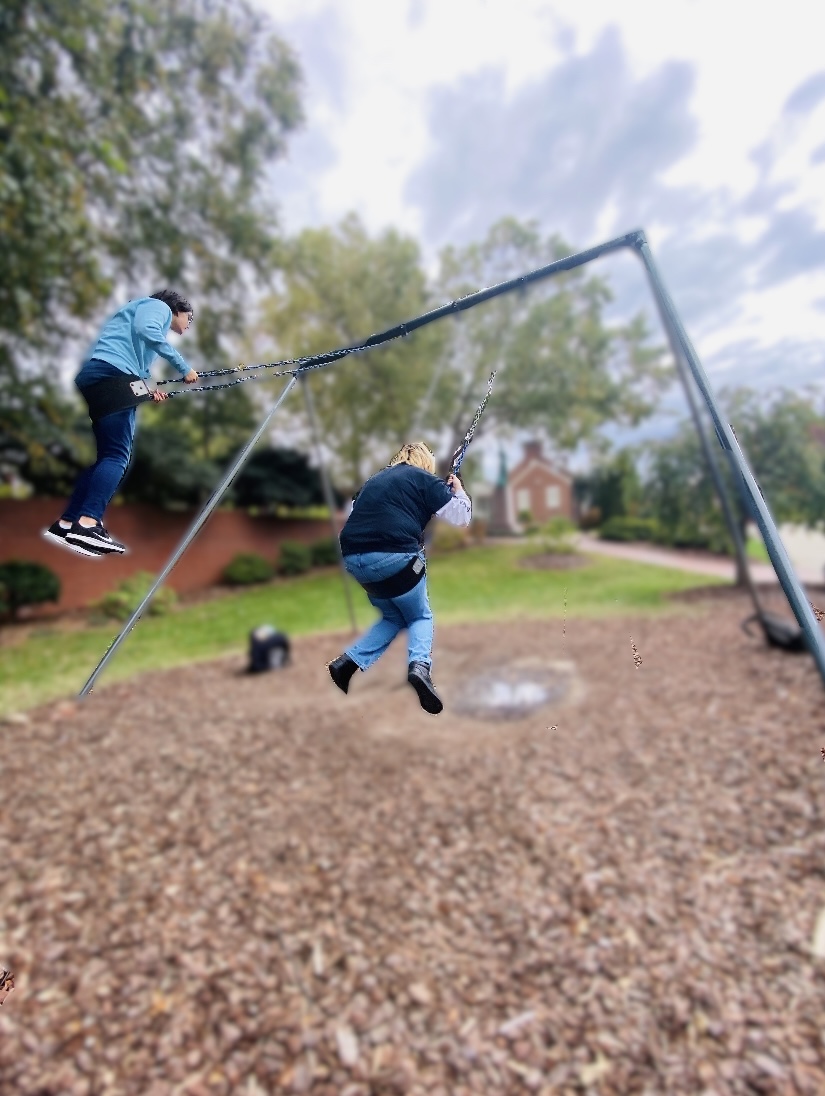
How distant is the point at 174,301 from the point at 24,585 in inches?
1131

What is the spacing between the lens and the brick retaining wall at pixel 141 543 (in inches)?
905

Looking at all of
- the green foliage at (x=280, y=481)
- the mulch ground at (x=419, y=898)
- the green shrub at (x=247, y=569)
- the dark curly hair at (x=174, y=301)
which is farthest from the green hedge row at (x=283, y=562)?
the dark curly hair at (x=174, y=301)

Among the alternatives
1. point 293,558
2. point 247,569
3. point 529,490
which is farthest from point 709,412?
point 293,558

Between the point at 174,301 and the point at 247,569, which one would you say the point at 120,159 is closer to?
the point at 174,301

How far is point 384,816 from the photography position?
15.2 m

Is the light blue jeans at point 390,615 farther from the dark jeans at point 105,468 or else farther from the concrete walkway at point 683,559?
the concrete walkway at point 683,559

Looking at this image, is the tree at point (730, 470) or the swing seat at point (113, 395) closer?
the swing seat at point (113, 395)

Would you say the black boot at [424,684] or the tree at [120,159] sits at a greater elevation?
the tree at [120,159]

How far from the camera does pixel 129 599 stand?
81.2 ft

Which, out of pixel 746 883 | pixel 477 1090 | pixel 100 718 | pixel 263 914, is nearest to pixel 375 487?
pixel 477 1090

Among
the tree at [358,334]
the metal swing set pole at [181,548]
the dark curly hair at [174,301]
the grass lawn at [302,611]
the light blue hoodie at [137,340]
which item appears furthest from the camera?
the grass lawn at [302,611]

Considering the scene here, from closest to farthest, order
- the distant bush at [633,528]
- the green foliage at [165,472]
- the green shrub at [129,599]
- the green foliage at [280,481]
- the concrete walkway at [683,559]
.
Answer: the green foliage at [280,481], the green foliage at [165,472], the green shrub at [129,599], the distant bush at [633,528], the concrete walkway at [683,559]

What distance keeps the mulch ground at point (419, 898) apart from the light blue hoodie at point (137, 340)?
875 cm

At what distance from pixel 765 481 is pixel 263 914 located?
20781 millimetres
